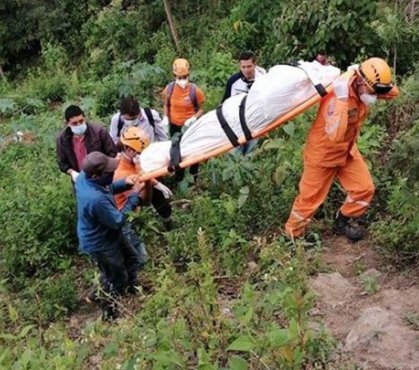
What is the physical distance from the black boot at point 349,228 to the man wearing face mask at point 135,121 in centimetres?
194

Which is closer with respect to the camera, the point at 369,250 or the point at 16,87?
the point at 369,250

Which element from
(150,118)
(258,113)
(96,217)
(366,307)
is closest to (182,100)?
(150,118)

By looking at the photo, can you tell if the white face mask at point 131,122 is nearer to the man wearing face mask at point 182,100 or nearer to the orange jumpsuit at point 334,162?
the man wearing face mask at point 182,100

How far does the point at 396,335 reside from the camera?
4293 millimetres

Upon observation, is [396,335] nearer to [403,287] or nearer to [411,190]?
[403,287]

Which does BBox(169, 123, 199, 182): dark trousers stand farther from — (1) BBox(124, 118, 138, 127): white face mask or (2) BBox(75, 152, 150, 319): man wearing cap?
(2) BBox(75, 152, 150, 319): man wearing cap

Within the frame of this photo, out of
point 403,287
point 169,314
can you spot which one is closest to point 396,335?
point 403,287

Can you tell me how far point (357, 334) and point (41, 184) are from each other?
15.4 feet

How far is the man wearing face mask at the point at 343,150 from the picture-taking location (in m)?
5.32

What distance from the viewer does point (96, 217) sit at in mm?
5438

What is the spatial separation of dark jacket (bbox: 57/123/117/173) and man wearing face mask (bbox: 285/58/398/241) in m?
1.86

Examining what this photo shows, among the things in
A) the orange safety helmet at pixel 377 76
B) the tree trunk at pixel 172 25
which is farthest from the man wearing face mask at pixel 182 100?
the tree trunk at pixel 172 25

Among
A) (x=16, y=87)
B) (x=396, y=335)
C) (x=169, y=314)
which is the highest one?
(x=169, y=314)

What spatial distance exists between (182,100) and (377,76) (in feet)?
9.86
